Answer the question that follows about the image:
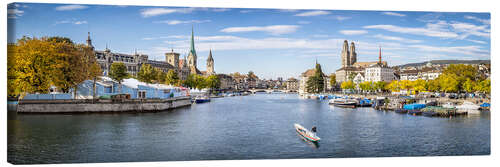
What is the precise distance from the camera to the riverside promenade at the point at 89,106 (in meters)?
19.2

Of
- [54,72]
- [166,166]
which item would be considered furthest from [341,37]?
[54,72]

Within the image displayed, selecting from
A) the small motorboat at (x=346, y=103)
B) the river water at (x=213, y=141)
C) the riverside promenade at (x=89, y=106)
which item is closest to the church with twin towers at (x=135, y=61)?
the riverside promenade at (x=89, y=106)

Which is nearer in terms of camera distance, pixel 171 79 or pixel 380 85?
pixel 171 79

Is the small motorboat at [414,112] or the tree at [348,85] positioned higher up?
the tree at [348,85]

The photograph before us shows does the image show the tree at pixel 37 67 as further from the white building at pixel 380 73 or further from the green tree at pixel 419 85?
the green tree at pixel 419 85

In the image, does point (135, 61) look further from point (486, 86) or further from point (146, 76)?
point (486, 86)

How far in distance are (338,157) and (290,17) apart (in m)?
→ 4.85

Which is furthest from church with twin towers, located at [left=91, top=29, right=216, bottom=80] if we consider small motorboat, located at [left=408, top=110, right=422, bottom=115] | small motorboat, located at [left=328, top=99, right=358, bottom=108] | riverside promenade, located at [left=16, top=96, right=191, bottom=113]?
small motorboat, located at [left=408, top=110, right=422, bottom=115]

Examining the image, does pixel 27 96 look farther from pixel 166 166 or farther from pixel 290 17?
pixel 290 17

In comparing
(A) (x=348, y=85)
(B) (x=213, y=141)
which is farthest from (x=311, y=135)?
(A) (x=348, y=85)

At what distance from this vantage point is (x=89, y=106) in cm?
2083

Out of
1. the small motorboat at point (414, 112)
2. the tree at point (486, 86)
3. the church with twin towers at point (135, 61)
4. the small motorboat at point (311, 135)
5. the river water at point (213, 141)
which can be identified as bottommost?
the river water at point (213, 141)

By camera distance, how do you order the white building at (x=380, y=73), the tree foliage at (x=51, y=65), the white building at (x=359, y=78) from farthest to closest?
the white building at (x=359, y=78)
the white building at (x=380, y=73)
the tree foliage at (x=51, y=65)

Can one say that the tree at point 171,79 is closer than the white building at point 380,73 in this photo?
Yes
